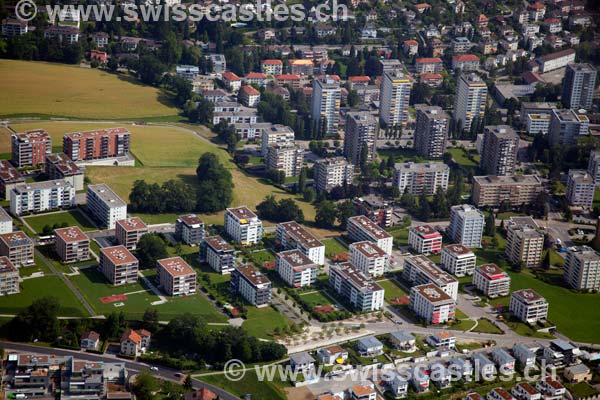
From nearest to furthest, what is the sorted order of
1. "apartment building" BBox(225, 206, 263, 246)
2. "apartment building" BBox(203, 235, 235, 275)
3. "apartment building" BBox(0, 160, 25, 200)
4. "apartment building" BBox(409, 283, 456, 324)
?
"apartment building" BBox(409, 283, 456, 324) → "apartment building" BBox(203, 235, 235, 275) → "apartment building" BBox(225, 206, 263, 246) → "apartment building" BBox(0, 160, 25, 200)

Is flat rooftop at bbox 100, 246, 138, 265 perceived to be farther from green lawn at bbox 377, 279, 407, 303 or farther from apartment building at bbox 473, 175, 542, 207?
apartment building at bbox 473, 175, 542, 207

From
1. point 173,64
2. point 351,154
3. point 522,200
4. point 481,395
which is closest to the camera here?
point 481,395

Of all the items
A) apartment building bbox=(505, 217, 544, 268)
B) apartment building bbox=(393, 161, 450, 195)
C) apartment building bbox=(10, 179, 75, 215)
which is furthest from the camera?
apartment building bbox=(393, 161, 450, 195)

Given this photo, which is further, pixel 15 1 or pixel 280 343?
pixel 15 1

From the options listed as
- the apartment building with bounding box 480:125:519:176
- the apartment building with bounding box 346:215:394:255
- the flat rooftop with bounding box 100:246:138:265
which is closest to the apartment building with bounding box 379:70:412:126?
the apartment building with bounding box 480:125:519:176

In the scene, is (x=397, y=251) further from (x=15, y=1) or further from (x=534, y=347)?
(x=15, y=1)

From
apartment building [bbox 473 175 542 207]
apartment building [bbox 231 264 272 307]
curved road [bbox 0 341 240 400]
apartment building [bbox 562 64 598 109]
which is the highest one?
apartment building [bbox 562 64 598 109]

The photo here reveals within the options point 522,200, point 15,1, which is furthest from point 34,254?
point 15,1

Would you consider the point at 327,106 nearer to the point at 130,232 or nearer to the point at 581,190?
the point at 581,190
